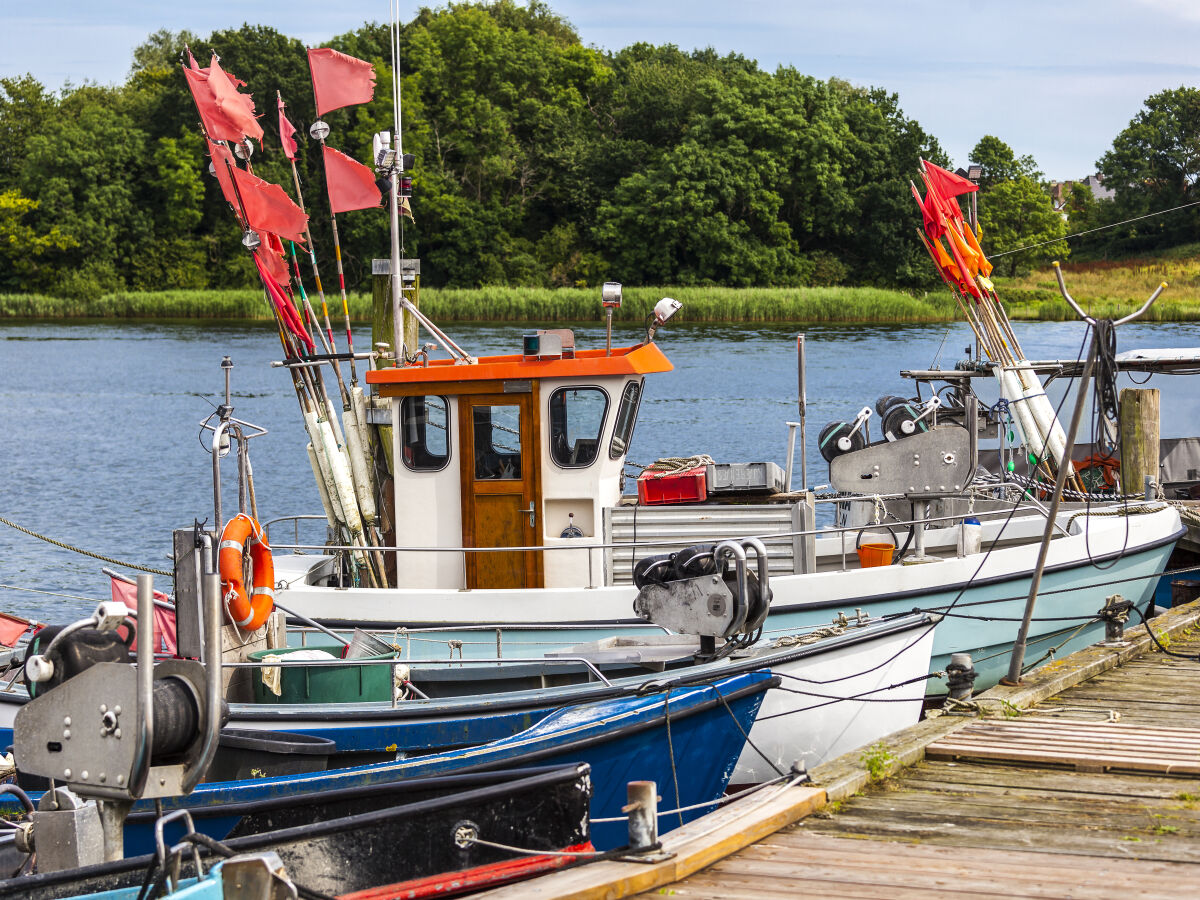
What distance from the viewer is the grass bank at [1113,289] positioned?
5428 cm

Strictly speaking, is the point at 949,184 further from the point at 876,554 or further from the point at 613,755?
the point at 613,755

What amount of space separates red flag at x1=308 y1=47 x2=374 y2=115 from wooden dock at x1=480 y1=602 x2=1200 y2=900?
631cm

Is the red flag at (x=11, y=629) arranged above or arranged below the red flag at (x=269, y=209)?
below

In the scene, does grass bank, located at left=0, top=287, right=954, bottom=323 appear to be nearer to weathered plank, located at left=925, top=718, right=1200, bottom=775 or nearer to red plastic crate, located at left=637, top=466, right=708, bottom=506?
red plastic crate, located at left=637, top=466, right=708, bottom=506

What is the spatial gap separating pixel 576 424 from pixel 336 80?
3281 mm

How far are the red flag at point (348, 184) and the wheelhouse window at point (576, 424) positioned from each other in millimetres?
2199

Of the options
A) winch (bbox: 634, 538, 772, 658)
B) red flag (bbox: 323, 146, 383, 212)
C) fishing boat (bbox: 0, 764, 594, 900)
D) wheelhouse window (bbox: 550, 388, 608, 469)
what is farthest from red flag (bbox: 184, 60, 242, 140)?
fishing boat (bbox: 0, 764, 594, 900)

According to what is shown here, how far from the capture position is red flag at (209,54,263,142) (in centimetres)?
959

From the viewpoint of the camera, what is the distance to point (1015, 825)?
18.4 ft

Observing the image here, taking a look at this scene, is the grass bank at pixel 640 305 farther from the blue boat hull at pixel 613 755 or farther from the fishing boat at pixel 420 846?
the fishing boat at pixel 420 846

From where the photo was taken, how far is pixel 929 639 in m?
8.79

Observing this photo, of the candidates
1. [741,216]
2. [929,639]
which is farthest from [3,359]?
[929,639]

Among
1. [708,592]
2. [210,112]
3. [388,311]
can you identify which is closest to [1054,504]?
[708,592]

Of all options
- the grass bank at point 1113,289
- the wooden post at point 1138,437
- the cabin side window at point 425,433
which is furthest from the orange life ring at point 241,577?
the grass bank at point 1113,289
